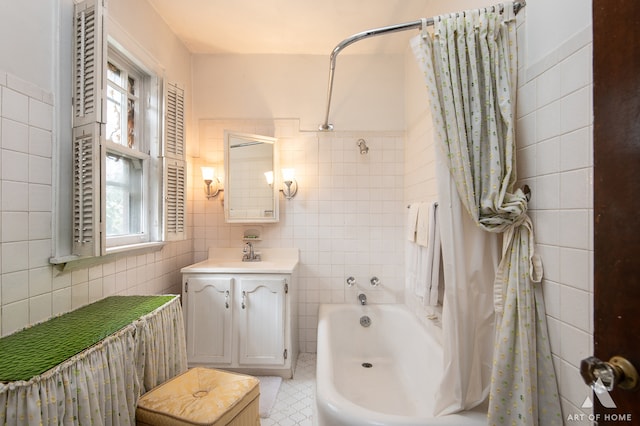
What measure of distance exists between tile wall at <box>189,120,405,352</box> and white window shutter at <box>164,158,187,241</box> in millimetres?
418

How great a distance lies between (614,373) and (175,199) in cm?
246

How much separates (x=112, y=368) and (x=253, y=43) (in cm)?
264

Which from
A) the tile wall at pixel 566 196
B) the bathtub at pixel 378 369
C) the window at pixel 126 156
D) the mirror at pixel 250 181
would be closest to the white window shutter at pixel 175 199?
the window at pixel 126 156

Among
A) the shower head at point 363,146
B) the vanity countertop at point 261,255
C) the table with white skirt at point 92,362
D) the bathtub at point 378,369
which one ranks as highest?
the shower head at point 363,146

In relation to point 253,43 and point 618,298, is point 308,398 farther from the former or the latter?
point 253,43

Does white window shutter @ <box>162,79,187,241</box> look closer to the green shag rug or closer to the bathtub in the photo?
the green shag rug

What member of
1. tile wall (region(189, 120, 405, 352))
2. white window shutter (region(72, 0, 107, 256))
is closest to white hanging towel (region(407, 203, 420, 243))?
tile wall (region(189, 120, 405, 352))

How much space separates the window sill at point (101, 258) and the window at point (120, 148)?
1.1 inches

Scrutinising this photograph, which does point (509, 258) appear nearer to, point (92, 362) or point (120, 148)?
point (92, 362)

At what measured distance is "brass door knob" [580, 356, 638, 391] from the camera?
48 centimetres

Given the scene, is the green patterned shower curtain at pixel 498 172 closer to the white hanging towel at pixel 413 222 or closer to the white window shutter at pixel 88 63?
the white hanging towel at pixel 413 222

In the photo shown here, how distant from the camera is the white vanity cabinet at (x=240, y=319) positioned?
2.22 metres

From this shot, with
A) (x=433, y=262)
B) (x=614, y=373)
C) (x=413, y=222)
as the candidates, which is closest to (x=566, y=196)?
(x=614, y=373)

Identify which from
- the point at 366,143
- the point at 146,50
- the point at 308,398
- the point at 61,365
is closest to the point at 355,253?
the point at 366,143
